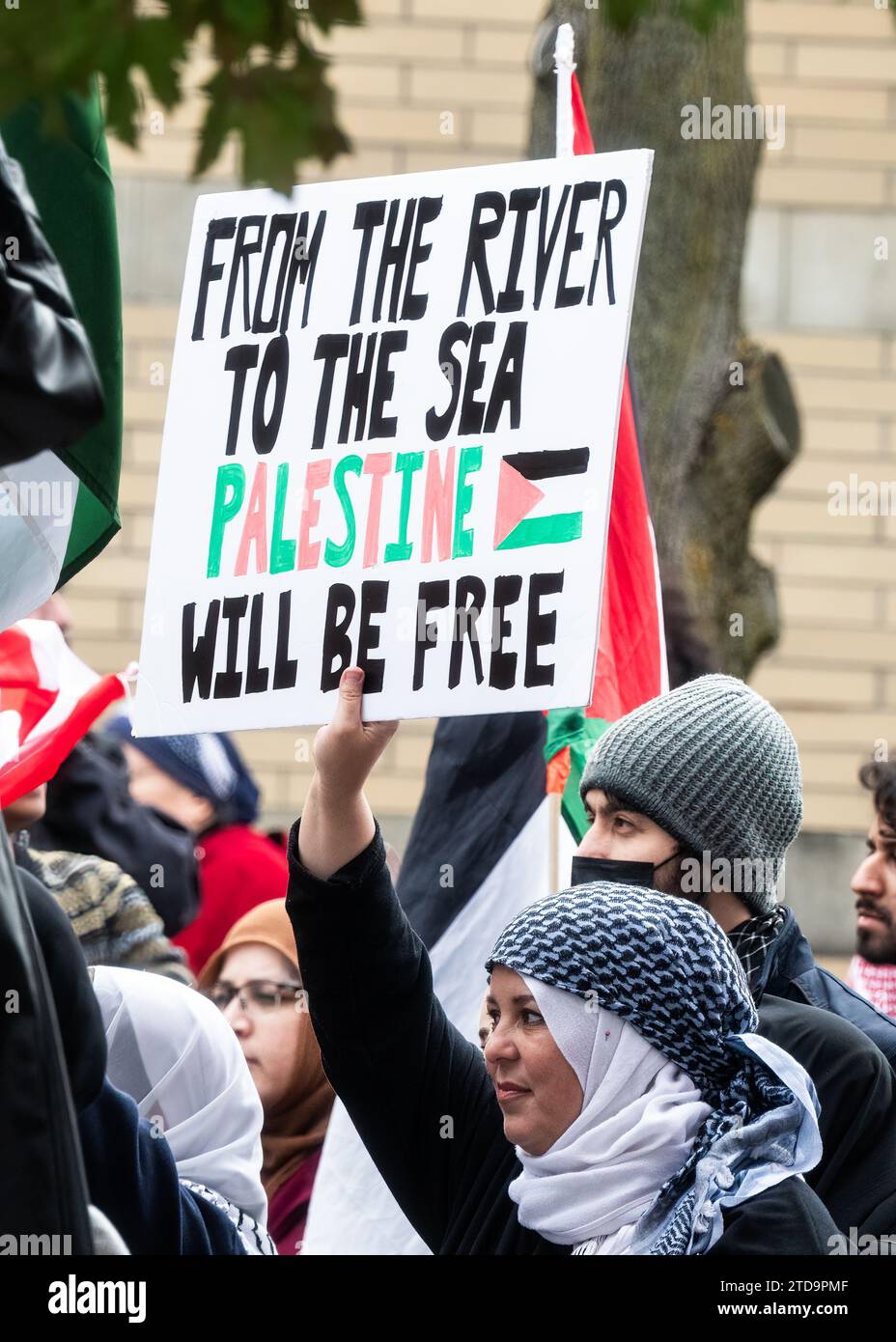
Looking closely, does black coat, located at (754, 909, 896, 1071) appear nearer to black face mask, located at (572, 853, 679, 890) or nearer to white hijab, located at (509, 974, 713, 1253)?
black face mask, located at (572, 853, 679, 890)

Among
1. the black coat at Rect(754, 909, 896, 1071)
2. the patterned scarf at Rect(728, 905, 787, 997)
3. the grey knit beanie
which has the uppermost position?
the grey knit beanie

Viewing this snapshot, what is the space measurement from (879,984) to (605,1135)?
199 centimetres

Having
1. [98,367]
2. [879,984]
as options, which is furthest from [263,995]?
[98,367]

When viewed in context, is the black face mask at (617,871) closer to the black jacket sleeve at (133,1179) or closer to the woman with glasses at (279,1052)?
the black jacket sleeve at (133,1179)

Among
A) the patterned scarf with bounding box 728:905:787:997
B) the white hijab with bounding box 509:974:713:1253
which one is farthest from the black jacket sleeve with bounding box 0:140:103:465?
the patterned scarf with bounding box 728:905:787:997

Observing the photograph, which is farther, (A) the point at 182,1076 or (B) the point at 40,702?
(B) the point at 40,702

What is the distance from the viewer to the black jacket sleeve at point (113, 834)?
525 cm

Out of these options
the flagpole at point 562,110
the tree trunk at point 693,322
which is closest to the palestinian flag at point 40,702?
the flagpole at point 562,110

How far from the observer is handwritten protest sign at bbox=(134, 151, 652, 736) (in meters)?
3.23

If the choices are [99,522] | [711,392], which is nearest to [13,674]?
[99,522]

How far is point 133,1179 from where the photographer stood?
2.97m

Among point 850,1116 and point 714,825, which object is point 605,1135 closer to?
point 850,1116

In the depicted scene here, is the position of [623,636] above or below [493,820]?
above
